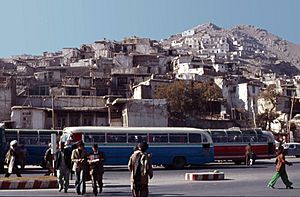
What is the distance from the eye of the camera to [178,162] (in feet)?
107

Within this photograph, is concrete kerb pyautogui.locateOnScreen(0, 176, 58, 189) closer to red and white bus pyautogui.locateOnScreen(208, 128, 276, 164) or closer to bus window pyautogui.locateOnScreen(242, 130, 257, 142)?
red and white bus pyautogui.locateOnScreen(208, 128, 276, 164)

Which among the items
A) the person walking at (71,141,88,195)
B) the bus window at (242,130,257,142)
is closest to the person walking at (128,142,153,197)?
the person walking at (71,141,88,195)

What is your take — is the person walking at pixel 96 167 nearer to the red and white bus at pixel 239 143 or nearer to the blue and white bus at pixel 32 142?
the blue and white bus at pixel 32 142

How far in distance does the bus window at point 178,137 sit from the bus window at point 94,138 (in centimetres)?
405

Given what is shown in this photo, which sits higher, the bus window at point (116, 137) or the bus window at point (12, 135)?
the bus window at point (12, 135)

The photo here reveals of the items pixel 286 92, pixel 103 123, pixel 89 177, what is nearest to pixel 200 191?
pixel 89 177

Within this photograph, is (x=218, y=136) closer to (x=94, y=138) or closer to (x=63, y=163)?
(x=94, y=138)

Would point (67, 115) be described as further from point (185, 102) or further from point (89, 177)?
point (89, 177)

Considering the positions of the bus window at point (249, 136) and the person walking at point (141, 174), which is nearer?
the person walking at point (141, 174)

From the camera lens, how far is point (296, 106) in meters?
69.4

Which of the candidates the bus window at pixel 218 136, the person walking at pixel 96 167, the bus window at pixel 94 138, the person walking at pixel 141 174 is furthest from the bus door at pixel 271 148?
the person walking at pixel 141 174

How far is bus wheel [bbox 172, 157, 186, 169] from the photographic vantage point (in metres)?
32.6

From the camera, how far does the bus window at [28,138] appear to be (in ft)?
105

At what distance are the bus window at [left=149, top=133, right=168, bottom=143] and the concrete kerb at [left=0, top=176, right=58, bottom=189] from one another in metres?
14.1
